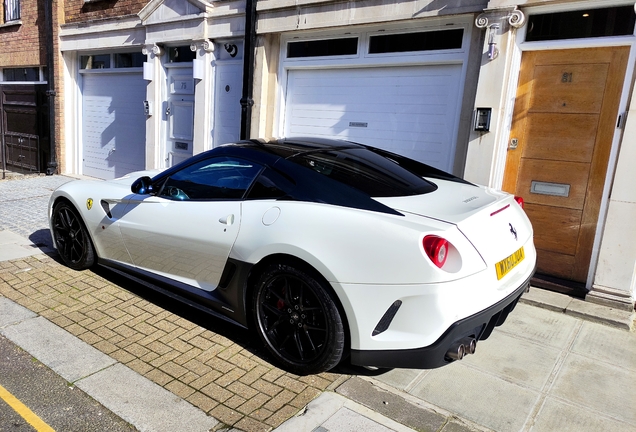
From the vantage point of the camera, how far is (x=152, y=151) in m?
9.74

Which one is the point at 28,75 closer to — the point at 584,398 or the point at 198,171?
the point at 198,171

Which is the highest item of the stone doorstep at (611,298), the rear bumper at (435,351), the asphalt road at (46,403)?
the rear bumper at (435,351)

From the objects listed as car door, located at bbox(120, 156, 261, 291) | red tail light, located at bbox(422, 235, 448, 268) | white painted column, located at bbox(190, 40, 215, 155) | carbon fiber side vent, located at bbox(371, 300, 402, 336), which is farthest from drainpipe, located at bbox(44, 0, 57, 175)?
red tail light, located at bbox(422, 235, 448, 268)

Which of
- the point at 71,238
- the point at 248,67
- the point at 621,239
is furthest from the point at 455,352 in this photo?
the point at 248,67

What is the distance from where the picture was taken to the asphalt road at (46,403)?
2670 millimetres

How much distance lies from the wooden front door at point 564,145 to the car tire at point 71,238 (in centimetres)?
459

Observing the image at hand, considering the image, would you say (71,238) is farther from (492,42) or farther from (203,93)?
(492,42)

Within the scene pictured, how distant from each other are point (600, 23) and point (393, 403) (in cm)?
438

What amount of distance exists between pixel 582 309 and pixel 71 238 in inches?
198

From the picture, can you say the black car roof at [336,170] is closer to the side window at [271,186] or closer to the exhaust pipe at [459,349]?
the side window at [271,186]

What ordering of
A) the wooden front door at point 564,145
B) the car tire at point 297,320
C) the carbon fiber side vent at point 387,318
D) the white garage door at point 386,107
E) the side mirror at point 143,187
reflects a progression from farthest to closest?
the white garage door at point 386,107
the wooden front door at point 564,145
the side mirror at point 143,187
the car tire at point 297,320
the carbon fiber side vent at point 387,318

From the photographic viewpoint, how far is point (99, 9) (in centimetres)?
1062

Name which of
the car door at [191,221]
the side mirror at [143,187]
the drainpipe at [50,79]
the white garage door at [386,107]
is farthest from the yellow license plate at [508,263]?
the drainpipe at [50,79]

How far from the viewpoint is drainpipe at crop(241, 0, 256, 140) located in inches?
305
